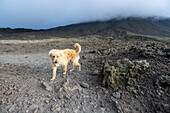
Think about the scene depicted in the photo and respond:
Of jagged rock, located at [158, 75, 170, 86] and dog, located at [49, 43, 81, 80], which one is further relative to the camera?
dog, located at [49, 43, 81, 80]

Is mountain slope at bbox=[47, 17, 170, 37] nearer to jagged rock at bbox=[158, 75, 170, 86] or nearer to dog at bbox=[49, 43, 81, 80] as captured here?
dog at bbox=[49, 43, 81, 80]

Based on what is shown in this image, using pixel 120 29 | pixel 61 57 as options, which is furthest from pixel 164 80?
pixel 120 29

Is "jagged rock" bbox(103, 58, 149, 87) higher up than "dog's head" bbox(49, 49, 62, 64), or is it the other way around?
"dog's head" bbox(49, 49, 62, 64)

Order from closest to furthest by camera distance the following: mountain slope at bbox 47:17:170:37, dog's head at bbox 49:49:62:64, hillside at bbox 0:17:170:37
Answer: dog's head at bbox 49:49:62:64 < hillside at bbox 0:17:170:37 < mountain slope at bbox 47:17:170:37

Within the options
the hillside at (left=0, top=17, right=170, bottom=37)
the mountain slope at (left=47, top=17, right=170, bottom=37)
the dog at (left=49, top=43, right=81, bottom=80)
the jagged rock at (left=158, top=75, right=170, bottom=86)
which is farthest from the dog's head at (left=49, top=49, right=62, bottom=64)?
the mountain slope at (left=47, top=17, right=170, bottom=37)

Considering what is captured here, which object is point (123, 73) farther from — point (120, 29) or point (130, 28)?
point (130, 28)

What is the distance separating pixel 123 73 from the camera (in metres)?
3.68

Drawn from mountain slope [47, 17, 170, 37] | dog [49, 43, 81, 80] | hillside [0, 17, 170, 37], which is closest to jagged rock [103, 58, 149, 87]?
dog [49, 43, 81, 80]

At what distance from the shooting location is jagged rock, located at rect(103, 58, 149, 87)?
11.7 feet

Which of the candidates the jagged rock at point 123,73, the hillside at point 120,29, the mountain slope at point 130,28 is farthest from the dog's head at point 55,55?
the mountain slope at point 130,28

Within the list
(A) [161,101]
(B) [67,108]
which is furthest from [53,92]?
(A) [161,101]

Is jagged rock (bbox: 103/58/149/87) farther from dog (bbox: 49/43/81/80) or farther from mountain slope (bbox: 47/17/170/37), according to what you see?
mountain slope (bbox: 47/17/170/37)

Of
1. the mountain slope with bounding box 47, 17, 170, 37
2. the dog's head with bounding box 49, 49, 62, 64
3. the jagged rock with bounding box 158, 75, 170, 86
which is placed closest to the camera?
the jagged rock with bounding box 158, 75, 170, 86

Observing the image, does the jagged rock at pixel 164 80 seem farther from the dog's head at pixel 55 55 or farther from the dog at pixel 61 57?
the dog's head at pixel 55 55
